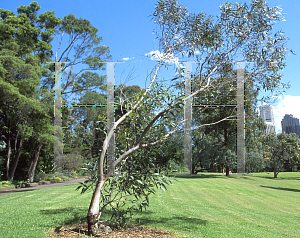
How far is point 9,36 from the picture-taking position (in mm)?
17969

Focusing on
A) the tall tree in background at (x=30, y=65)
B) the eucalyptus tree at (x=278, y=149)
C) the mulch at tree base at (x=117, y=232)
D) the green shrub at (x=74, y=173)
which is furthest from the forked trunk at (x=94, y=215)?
the eucalyptus tree at (x=278, y=149)

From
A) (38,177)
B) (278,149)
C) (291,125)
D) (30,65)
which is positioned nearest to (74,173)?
(38,177)

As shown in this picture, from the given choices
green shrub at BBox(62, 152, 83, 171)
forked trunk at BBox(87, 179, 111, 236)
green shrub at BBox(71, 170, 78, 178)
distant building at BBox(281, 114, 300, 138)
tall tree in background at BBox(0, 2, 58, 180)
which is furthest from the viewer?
distant building at BBox(281, 114, 300, 138)

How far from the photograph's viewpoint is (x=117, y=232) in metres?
4.70

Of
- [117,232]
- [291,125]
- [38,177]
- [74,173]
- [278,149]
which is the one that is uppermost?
[291,125]

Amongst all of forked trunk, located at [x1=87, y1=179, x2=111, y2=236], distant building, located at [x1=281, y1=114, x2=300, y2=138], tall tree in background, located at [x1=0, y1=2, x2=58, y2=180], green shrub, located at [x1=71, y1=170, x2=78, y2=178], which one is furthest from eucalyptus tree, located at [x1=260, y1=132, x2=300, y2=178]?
forked trunk, located at [x1=87, y1=179, x2=111, y2=236]

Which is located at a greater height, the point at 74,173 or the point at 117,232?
the point at 117,232

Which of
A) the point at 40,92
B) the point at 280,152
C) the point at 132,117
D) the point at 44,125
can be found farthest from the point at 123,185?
the point at 280,152

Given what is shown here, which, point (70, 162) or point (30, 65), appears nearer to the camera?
point (30, 65)

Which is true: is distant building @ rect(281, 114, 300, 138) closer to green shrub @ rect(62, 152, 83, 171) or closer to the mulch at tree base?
green shrub @ rect(62, 152, 83, 171)

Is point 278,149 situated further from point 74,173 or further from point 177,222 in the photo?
point 177,222

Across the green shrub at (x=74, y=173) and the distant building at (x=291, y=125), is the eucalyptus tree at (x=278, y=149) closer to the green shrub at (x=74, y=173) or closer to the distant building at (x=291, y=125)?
the distant building at (x=291, y=125)

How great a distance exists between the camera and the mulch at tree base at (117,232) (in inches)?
177

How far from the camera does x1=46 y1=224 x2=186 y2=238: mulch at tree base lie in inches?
177
